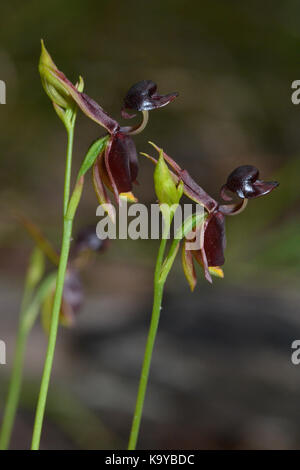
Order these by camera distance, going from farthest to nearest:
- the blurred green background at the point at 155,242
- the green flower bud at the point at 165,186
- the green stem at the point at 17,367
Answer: the blurred green background at the point at 155,242, the green stem at the point at 17,367, the green flower bud at the point at 165,186

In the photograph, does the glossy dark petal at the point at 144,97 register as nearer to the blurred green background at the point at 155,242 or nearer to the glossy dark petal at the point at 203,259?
the glossy dark petal at the point at 203,259

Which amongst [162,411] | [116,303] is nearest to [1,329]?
[116,303]

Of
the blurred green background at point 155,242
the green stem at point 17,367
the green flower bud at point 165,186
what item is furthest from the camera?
the blurred green background at point 155,242

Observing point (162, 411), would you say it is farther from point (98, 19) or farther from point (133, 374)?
point (98, 19)

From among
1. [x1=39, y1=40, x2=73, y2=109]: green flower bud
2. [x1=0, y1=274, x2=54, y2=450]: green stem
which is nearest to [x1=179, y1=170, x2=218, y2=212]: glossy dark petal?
[x1=39, y1=40, x2=73, y2=109]: green flower bud

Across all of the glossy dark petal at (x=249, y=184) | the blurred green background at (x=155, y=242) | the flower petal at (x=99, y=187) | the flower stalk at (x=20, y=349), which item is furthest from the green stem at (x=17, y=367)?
the glossy dark petal at (x=249, y=184)

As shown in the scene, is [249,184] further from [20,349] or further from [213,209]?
[20,349]
